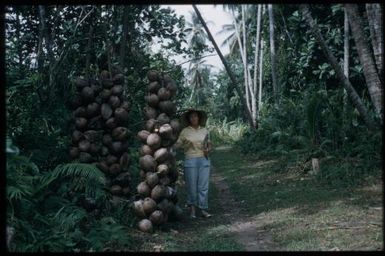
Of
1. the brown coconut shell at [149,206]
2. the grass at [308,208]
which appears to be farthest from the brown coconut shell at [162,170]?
the grass at [308,208]

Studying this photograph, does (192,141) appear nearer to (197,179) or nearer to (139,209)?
(197,179)

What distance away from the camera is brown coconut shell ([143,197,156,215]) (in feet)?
21.4

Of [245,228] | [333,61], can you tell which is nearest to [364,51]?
[333,61]

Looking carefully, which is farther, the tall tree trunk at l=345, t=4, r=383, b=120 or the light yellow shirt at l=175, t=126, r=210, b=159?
the tall tree trunk at l=345, t=4, r=383, b=120

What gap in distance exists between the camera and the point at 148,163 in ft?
22.1

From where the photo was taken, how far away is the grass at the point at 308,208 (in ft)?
18.3

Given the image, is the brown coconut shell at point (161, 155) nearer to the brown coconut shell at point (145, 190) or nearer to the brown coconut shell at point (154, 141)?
the brown coconut shell at point (154, 141)

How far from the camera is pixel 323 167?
962 cm

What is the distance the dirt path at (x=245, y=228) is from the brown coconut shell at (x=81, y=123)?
8.57 feet

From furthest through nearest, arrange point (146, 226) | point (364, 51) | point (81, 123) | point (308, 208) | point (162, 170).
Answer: point (364, 51) → point (308, 208) → point (81, 123) → point (162, 170) → point (146, 226)

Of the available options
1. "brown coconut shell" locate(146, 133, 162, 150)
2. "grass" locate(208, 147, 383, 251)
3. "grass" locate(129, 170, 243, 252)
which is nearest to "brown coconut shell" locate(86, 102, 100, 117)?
"brown coconut shell" locate(146, 133, 162, 150)

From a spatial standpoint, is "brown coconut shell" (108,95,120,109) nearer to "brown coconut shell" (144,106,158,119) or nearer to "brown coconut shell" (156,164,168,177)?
"brown coconut shell" (144,106,158,119)

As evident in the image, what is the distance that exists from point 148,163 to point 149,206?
2.02ft

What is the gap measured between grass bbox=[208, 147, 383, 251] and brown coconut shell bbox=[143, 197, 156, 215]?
63.2 inches
